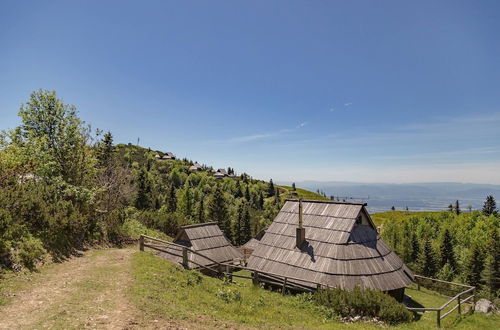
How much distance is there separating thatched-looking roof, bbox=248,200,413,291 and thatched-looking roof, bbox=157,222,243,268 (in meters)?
4.74

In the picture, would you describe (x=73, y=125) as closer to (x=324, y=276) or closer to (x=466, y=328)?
(x=324, y=276)

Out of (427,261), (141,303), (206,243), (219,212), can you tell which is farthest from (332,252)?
(219,212)

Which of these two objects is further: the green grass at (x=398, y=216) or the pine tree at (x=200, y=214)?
the green grass at (x=398, y=216)

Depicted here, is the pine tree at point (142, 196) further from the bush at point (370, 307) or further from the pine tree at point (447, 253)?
the pine tree at point (447, 253)

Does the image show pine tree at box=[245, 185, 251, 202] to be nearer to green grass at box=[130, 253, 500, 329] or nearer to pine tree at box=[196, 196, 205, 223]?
pine tree at box=[196, 196, 205, 223]

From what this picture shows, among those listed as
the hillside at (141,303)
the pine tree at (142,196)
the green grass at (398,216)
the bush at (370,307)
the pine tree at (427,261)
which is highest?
the pine tree at (142,196)

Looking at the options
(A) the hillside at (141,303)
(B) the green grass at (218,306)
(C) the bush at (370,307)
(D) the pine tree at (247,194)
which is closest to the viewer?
(A) the hillside at (141,303)

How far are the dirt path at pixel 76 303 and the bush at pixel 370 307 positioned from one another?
338 inches

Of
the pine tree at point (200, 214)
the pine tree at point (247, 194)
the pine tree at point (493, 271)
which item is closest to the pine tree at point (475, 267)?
the pine tree at point (493, 271)

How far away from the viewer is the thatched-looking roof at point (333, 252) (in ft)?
58.5

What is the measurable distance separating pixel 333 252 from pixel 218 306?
9.94 meters

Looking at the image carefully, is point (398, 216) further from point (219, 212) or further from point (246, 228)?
point (219, 212)

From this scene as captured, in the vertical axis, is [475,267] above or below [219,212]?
below

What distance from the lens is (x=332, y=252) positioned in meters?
18.9
